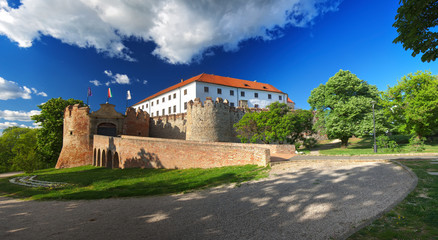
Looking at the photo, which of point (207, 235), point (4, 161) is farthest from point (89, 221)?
point (4, 161)

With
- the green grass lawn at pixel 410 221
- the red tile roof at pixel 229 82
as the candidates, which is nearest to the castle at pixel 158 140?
the green grass lawn at pixel 410 221

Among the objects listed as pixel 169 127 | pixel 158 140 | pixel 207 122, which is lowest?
pixel 158 140

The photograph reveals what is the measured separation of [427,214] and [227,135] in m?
25.9

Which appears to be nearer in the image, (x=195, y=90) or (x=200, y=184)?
(x=200, y=184)

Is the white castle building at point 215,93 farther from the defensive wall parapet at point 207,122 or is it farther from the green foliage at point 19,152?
the green foliage at point 19,152

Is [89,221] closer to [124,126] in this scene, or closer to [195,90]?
[124,126]

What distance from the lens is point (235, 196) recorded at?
7.19m

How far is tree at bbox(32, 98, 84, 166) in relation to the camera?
94.9ft

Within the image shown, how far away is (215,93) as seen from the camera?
135 feet

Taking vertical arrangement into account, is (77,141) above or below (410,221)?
above

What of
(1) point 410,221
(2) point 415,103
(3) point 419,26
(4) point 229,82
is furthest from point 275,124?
(4) point 229,82

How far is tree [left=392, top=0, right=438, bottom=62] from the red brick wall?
866cm

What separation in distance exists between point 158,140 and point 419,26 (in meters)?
18.1

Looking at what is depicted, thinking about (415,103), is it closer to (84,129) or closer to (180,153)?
(180,153)
